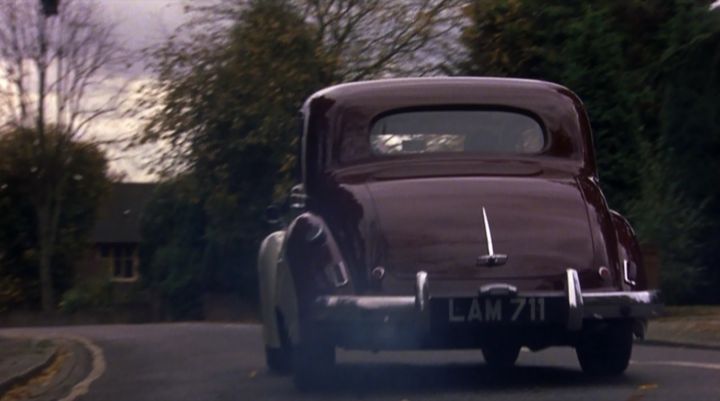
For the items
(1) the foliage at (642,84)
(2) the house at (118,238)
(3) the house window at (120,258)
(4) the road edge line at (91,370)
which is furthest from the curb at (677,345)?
(3) the house window at (120,258)

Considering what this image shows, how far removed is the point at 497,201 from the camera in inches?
397

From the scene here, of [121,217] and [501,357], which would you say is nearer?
[501,357]

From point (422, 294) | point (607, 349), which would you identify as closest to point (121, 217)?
point (607, 349)

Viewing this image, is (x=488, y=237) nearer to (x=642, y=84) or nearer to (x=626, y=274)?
(x=626, y=274)

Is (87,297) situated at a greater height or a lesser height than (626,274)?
lesser

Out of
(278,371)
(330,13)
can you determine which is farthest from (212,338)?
(330,13)

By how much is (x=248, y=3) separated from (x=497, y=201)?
80.9ft

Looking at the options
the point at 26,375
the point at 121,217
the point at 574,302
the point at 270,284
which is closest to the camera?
the point at 574,302

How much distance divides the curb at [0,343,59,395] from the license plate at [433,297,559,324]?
4.81 metres

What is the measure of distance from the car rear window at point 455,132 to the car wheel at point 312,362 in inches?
63.5

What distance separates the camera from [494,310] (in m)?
9.55

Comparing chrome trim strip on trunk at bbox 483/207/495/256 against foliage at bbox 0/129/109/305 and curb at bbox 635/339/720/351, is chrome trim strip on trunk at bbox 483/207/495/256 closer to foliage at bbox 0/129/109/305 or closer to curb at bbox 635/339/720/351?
curb at bbox 635/339/720/351

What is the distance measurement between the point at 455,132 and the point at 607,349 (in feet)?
6.42

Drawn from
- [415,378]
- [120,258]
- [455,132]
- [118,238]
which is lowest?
[120,258]
